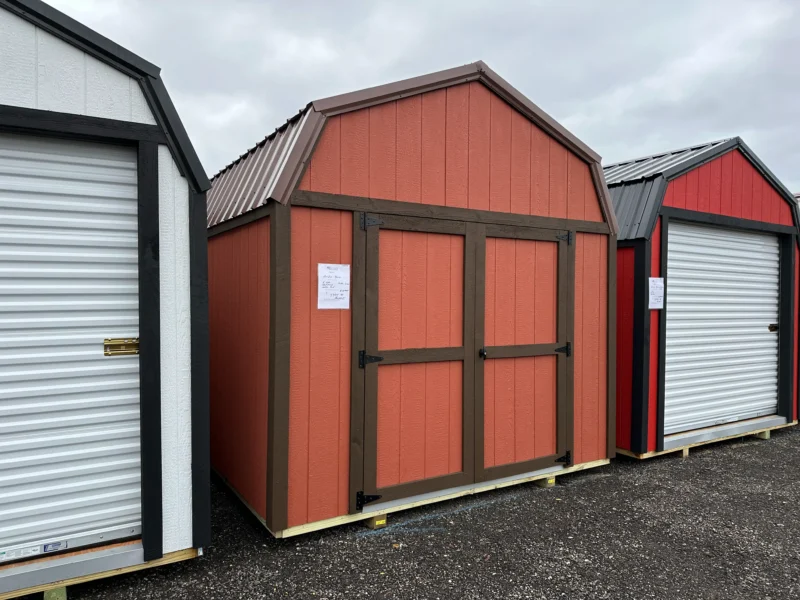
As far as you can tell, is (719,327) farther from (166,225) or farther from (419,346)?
(166,225)

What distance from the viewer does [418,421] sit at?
149 inches

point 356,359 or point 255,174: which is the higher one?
point 255,174

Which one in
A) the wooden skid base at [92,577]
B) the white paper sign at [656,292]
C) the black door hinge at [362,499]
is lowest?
the wooden skid base at [92,577]

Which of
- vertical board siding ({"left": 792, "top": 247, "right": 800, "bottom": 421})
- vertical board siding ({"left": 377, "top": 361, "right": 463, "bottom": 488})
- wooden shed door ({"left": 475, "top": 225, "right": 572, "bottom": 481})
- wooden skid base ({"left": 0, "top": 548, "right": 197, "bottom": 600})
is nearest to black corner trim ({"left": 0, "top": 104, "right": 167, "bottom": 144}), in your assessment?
vertical board siding ({"left": 377, "top": 361, "right": 463, "bottom": 488})

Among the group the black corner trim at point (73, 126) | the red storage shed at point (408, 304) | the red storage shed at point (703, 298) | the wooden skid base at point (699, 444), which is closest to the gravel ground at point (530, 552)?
the red storage shed at point (408, 304)

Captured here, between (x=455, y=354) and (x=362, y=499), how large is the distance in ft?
3.98

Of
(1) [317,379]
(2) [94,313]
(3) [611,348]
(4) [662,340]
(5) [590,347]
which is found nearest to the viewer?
(2) [94,313]

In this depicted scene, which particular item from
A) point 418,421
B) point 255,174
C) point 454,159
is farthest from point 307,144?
point 418,421

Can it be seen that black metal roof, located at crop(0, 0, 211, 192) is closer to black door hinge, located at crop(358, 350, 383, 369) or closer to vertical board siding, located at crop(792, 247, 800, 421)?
black door hinge, located at crop(358, 350, 383, 369)

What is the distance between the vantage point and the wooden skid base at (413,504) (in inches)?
130

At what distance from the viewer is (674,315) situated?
5301mm

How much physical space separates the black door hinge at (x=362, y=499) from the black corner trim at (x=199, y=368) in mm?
959

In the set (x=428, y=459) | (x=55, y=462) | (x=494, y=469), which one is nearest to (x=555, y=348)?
(x=494, y=469)

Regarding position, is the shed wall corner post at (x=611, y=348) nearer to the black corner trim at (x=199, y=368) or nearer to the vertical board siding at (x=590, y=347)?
the vertical board siding at (x=590, y=347)
